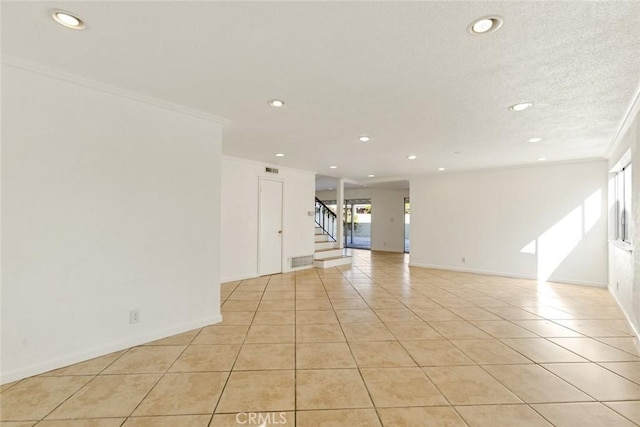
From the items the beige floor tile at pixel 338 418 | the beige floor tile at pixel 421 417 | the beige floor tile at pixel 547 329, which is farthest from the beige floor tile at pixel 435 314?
the beige floor tile at pixel 338 418

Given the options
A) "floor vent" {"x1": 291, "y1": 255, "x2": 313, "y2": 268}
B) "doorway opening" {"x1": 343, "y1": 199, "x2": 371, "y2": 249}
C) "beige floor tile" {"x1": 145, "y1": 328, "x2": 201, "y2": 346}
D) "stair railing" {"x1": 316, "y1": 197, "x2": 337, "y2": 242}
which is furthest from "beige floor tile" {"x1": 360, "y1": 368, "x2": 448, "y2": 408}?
"doorway opening" {"x1": 343, "y1": 199, "x2": 371, "y2": 249}

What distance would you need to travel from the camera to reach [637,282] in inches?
117

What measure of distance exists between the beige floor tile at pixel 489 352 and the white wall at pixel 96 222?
2.83 meters

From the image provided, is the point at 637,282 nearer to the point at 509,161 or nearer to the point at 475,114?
the point at 475,114

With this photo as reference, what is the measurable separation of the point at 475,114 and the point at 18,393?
480 cm

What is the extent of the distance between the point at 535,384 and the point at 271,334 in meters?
2.41

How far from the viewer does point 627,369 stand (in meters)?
2.50

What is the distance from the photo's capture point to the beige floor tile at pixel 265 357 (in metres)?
2.50

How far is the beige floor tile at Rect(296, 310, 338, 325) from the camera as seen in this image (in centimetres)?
356

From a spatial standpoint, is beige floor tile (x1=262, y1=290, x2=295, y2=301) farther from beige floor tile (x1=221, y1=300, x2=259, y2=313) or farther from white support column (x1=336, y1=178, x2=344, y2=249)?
white support column (x1=336, y1=178, x2=344, y2=249)

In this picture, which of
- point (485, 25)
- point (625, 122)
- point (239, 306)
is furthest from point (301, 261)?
point (485, 25)

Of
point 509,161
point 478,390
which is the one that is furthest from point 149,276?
point 509,161

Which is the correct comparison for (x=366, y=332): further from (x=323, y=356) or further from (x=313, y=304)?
(x=313, y=304)

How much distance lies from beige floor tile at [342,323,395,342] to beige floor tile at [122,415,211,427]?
5.30 ft
